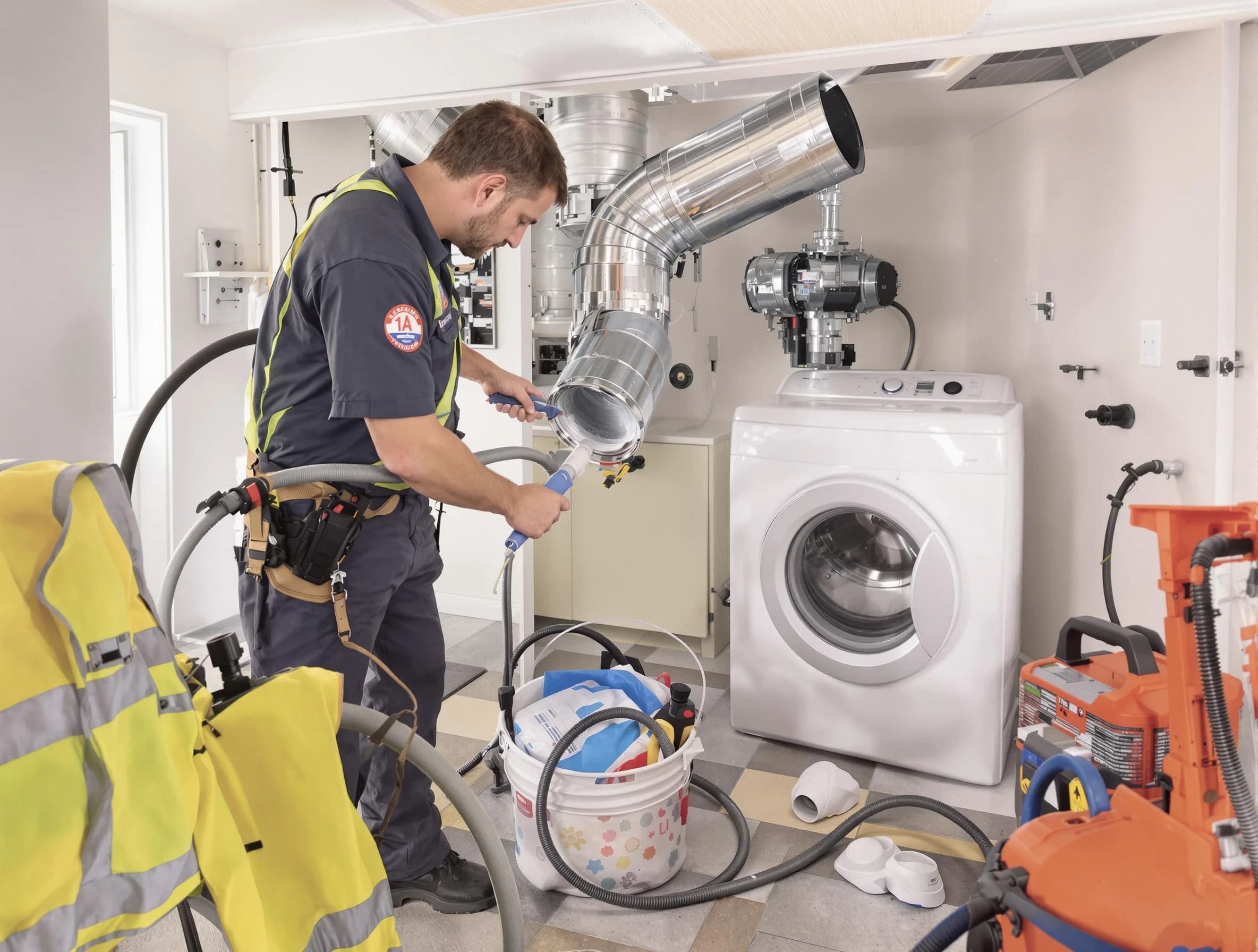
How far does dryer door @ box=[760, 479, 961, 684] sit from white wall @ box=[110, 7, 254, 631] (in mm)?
2010

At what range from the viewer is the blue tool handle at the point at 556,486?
66.5 inches

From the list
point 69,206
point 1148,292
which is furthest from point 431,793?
point 1148,292

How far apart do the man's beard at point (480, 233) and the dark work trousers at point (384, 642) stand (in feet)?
1.63

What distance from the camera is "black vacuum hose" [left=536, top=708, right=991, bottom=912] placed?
1871 millimetres

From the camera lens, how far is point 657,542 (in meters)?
3.44

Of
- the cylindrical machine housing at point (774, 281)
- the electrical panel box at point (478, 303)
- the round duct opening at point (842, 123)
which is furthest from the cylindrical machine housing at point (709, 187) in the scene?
the electrical panel box at point (478, 303)

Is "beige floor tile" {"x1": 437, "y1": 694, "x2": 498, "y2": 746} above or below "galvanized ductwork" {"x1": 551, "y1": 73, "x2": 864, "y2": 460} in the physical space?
below

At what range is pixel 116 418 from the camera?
129 inches

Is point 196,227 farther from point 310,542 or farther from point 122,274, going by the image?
point 310,542

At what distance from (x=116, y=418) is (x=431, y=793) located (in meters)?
2.02

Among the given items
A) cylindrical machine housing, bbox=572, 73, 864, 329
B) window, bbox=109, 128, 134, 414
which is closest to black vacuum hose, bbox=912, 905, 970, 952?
cylindrical machine housing, bbox=572, 73, 864, 329

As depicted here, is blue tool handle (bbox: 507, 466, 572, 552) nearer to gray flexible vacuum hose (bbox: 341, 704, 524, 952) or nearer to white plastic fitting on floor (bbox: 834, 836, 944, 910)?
gray flexible vacuum hose (bbox: 341, 704, 524, 952)

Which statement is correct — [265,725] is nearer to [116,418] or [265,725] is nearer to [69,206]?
[69,206]

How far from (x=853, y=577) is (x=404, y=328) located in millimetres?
1635
